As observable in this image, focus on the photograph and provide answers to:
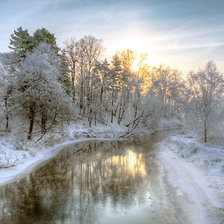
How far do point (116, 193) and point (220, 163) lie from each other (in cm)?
695

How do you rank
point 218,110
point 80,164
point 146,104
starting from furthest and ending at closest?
point 146,104, point 218,110, point 80,164

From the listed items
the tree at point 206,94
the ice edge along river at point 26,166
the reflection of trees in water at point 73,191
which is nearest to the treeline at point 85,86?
the tree at point 206,94

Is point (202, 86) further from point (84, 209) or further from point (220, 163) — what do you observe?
point (84, 209)

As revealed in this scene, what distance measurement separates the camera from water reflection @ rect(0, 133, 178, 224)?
26.8 ft

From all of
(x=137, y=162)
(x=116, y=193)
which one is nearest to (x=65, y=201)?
(x=116, y=193)

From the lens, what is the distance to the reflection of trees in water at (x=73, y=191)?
327 inches

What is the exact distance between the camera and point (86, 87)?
40.8m

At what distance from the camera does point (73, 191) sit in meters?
10.8

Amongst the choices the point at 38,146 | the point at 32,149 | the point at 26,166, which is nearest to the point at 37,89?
the point at 38,146

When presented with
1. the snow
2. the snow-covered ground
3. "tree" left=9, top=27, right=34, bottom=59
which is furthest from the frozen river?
"tree" left=9, top=27, right=34, bottom=59

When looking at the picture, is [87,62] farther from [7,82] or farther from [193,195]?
[193,195]

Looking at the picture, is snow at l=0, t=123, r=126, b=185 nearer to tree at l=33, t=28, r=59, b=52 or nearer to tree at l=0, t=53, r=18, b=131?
tree at l=0, t=53, r=18, b=131

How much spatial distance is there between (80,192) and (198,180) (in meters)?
6.72

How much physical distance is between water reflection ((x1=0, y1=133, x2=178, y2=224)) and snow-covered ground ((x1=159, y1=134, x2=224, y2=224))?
1.31 m
